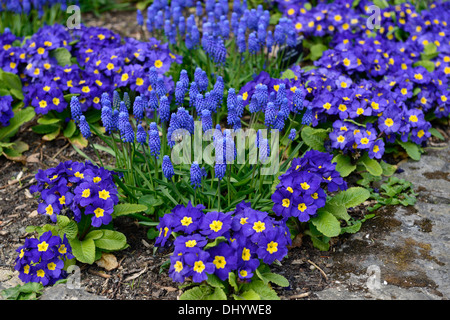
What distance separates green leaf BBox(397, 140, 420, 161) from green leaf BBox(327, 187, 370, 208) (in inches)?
44.7

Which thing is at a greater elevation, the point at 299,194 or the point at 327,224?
the point at 299,194

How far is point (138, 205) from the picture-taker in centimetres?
395

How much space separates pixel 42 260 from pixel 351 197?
2.53m

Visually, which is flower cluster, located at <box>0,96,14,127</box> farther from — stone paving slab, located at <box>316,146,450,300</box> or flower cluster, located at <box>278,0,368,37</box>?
flower cluster, located at <box>278,0,368,37</box>

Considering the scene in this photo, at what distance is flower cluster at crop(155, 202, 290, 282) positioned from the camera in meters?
3.40

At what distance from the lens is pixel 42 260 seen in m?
3.64

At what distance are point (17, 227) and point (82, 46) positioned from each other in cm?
241

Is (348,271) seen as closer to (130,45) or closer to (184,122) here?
(184,122)

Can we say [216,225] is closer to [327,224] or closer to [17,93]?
[327,224]

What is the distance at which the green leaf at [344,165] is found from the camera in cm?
479

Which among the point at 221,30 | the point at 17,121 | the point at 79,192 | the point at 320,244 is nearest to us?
the point at 79,192

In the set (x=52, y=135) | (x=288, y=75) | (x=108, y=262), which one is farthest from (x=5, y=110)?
(x=288, y=75)

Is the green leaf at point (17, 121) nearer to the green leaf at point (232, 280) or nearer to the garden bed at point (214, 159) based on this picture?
the garden bed at point (214, 159)

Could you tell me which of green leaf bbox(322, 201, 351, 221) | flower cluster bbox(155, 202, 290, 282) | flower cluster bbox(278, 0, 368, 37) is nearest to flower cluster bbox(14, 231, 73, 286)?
flower cluster bbox(155, 202, 290, 282)
